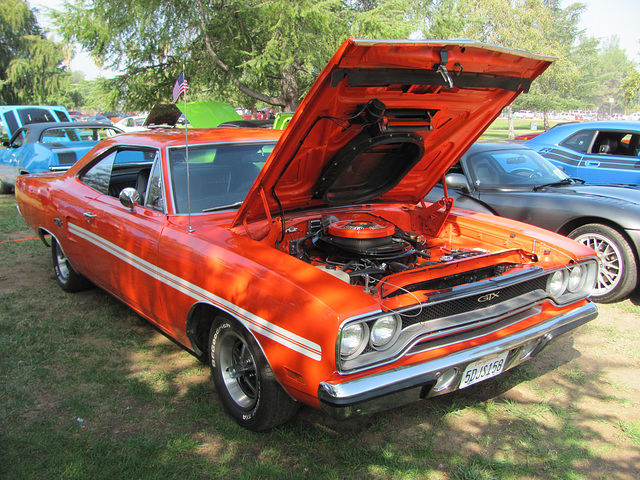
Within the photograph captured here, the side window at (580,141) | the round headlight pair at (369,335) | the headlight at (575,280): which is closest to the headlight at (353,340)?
the round headlight pair at (369,335)

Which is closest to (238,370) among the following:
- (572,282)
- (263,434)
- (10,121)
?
(263,434)

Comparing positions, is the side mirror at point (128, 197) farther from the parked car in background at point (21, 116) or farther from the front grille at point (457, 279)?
the parked car in background at point (21, 116)

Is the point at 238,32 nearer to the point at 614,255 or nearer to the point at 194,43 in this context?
the point at 194,43

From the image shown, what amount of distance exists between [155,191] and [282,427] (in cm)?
172

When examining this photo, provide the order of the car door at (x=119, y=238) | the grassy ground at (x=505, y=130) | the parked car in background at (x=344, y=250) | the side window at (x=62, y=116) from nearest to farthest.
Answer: the parked car in background at (x=344, y=250)
the car door at (x=119, y=238)
the side window at (x=62, y=116)
the grassy ground at (x=505, y=130)

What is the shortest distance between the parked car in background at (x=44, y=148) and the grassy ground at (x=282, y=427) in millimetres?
5142

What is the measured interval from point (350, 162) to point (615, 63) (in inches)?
4769

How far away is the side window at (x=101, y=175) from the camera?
12.8 ft

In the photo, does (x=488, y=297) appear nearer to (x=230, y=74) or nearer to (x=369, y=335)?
(x=369, y=335)

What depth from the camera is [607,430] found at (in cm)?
267

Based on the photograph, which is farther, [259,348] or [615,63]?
[615,63]

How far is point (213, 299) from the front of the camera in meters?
2.55

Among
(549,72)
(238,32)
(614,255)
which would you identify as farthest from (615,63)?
(614,255)

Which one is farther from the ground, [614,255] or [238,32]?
[238,32]
